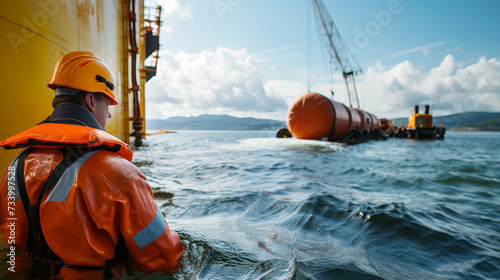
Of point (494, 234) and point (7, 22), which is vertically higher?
point (7, 22)

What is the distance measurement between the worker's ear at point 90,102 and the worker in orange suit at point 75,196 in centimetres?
4

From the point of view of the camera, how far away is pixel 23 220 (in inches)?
58.2

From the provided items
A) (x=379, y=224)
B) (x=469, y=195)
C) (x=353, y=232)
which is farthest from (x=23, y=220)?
(x=469, y=195)

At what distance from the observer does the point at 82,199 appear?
1354 mm

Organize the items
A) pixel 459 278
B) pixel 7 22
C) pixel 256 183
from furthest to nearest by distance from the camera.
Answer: pixel 256 183, pixel 7 22, pixel 459 278

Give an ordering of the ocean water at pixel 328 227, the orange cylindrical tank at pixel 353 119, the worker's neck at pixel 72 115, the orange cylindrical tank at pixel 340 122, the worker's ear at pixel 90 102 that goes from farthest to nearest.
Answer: the orange cylindrical tank at pixel 353 119, the orange cylindrical tank at pixel 340 122, the ocean water at pixel 328 227, the worker's ear at pixel 90 102, the worker's neck at pixel 72 115

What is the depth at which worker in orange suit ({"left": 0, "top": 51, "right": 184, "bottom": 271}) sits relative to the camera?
1343 mm

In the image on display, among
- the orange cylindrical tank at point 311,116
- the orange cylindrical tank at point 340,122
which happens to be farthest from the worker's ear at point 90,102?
the orange cylindrical tank at point 340,122

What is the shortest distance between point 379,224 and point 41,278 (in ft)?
12.3

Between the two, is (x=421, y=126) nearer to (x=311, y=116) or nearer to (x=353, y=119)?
(x=353, y=119)

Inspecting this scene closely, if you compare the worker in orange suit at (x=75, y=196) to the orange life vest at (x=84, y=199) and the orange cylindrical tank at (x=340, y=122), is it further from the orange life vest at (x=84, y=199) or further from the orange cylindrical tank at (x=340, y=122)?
the orange cylindrical tank at (x=340, y=122)

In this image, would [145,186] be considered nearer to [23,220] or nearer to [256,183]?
[23,220]

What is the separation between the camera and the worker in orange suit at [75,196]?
134 cm

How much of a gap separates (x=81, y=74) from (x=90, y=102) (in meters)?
0.18
